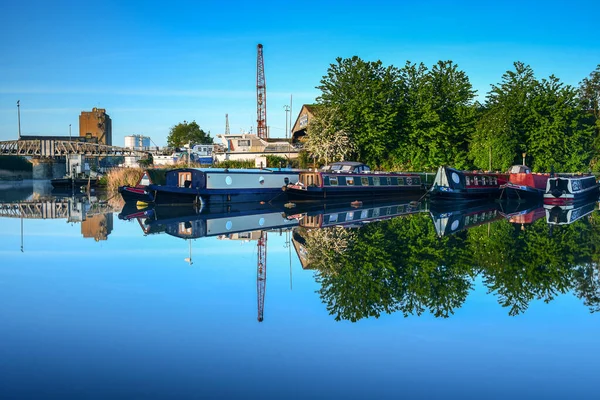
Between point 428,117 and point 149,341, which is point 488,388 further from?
point 428,117

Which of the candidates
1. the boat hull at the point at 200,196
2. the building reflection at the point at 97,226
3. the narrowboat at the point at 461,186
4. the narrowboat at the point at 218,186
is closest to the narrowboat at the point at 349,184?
the narrowboat at the point at 218,186

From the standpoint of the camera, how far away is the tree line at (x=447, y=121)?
154 ft

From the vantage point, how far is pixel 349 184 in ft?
122

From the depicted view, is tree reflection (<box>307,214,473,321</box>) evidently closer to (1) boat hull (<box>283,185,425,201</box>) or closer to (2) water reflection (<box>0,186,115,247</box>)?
(2) water reflection (<box>0,186,115,247</box>)

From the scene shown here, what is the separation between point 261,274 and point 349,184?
2493 centimetres

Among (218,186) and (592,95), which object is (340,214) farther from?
(592,95)

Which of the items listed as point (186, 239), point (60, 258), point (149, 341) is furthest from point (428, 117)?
point (149, 341)

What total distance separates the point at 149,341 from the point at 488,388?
4305 mm

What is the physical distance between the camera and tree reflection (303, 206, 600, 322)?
10094mm

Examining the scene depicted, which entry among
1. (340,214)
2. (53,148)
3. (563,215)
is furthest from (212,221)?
(53,148)

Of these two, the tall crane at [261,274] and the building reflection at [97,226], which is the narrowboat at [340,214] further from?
the building reflection at [97,226]

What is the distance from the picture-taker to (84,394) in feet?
20.0

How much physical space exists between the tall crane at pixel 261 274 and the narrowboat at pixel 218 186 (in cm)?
1444

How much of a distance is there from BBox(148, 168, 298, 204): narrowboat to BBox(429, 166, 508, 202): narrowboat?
9192mm
